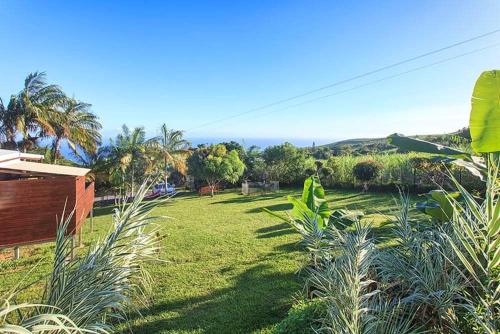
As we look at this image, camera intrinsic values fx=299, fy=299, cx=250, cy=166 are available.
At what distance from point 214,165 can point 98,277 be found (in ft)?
65.5

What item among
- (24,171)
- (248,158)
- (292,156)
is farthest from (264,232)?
(248,158)

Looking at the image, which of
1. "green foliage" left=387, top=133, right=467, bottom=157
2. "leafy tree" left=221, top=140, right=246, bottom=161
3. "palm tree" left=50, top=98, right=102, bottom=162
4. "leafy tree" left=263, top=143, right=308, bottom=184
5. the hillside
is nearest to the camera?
"green foliage" left=387, top=133, right=467, bottom=157

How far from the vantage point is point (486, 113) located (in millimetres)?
2277

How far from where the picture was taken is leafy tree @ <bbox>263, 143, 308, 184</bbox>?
969 inches

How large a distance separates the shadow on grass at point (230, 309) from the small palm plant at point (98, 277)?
2.07 meters

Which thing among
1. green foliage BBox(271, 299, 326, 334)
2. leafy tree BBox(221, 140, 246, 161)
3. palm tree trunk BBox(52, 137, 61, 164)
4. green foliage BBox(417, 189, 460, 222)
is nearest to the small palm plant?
green foliage BBox(271, 299, 326, 334)

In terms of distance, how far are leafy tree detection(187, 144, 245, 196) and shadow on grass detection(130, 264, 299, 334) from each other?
649 inches

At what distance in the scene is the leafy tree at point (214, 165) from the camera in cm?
2202

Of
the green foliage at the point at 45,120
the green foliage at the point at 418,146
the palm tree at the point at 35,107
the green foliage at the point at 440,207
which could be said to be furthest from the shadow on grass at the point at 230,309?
the green foliage at the point at 45,120

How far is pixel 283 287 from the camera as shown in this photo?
532 centimetres

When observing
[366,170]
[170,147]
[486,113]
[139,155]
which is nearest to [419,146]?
[486,113]

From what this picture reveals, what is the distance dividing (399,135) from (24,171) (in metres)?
7.33

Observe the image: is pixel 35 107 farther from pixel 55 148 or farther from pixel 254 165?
pixel 254 165

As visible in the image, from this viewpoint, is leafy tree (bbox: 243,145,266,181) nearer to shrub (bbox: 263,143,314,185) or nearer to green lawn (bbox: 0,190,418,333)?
shrub (bbox: 263,143,314,185)
